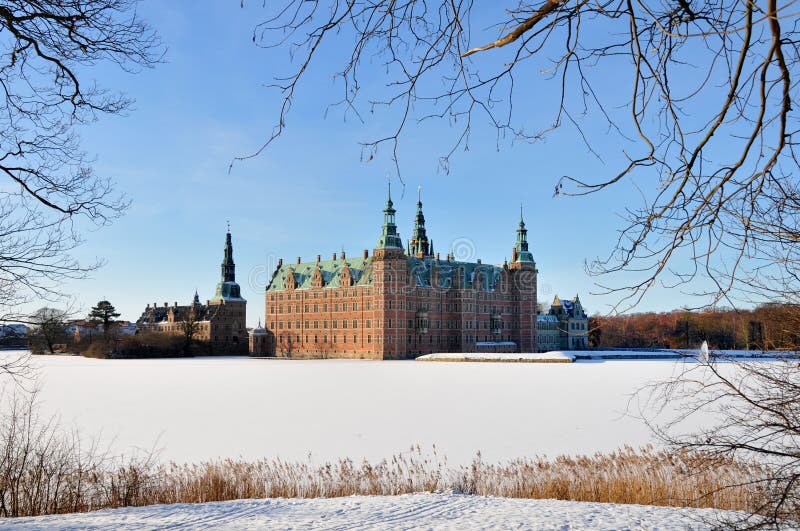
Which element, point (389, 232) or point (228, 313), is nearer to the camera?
point (389, 232)

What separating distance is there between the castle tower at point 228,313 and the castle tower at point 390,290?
23.1 m

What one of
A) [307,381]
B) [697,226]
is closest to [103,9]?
[697,226]

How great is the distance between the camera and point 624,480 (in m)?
10.0

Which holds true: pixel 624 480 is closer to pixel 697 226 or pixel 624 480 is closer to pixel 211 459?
pixel 211 459

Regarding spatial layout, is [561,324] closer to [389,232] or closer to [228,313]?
[389,232]

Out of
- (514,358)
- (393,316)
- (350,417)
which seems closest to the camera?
(350,417)

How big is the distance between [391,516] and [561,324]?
7390 centimetres

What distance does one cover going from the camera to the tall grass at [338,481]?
9297mm

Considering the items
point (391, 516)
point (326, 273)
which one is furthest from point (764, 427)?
point (326, 273)

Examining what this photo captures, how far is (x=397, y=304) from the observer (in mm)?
63219

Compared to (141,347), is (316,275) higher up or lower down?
higher up

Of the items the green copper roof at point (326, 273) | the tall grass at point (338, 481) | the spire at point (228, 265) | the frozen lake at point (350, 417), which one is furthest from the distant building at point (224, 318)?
the tall grass at point (338, 481)

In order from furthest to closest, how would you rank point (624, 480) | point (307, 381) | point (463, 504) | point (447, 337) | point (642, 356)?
1. point (447, 337)
2. point (642, 356)
3. point (307, 381)
4. point (624, 480)
5. point (463, 504)

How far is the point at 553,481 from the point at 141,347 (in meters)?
64.5
